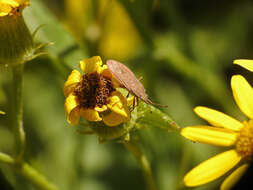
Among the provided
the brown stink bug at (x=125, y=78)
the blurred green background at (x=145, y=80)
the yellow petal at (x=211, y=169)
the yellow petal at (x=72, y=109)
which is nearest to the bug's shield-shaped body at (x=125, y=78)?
the brown stink bug at (x=125, y=78)

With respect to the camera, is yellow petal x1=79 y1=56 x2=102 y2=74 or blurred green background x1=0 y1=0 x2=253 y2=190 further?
blurred green background x1=0 y1=0 x2=253 y2=190

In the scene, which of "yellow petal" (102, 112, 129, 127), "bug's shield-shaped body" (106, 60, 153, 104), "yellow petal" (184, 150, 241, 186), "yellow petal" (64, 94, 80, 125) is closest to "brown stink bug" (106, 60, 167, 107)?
"bug's shield-shaped body" (106, 60, 153, 104)

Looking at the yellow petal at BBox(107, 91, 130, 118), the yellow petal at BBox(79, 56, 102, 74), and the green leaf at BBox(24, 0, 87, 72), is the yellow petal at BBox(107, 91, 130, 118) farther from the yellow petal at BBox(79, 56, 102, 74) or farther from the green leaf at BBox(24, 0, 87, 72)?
the green leaf at BBox(24, 0, 87, 72)

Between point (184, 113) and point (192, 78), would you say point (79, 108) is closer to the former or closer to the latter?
point (192, 78)

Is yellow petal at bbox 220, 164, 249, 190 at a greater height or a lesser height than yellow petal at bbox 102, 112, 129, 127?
lesser

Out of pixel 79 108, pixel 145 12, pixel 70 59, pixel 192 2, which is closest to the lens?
pixel 79 108

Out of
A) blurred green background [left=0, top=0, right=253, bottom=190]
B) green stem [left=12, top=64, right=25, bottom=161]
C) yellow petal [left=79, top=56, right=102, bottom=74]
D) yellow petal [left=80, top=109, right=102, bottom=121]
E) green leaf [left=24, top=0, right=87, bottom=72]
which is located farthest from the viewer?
blurred green background [left=0, top=0, right=253, bottom=190]

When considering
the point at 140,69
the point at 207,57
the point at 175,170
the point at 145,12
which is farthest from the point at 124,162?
the point at 145,12
